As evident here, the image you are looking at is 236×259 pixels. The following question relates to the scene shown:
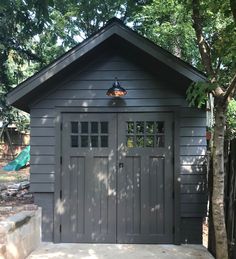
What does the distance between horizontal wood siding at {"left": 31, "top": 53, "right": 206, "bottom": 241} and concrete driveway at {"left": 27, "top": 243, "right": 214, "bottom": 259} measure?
0.58 meters

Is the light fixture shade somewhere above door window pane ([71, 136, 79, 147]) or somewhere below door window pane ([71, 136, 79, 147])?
above

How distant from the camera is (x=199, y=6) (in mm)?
5035

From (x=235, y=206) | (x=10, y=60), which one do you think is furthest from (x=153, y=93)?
(x=10, y=60)

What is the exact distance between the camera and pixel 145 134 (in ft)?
20.7

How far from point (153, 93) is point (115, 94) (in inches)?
24.9

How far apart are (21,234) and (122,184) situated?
5.94 ft

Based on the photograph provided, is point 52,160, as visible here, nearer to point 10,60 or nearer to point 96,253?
point 96,253

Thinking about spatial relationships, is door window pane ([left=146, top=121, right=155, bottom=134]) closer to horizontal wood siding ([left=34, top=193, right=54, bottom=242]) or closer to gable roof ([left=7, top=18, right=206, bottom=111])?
gable roof ([left=7, top=18, right=206, bottom=111])

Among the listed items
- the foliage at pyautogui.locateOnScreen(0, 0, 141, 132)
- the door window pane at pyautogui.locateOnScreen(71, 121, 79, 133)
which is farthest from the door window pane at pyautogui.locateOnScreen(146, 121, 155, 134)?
the foliage at pyautogui.locateOnScreen(0, 0, 141, 132)

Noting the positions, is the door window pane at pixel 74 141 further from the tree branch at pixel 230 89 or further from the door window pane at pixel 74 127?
the tree branch at pixel 230 89

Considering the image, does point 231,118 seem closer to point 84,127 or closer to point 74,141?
point 84,127

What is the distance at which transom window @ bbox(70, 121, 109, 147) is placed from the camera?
249 inches

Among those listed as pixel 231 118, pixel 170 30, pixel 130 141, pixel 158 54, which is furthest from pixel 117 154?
pixel 170 30

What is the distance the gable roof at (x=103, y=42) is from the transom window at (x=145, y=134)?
1.00m
